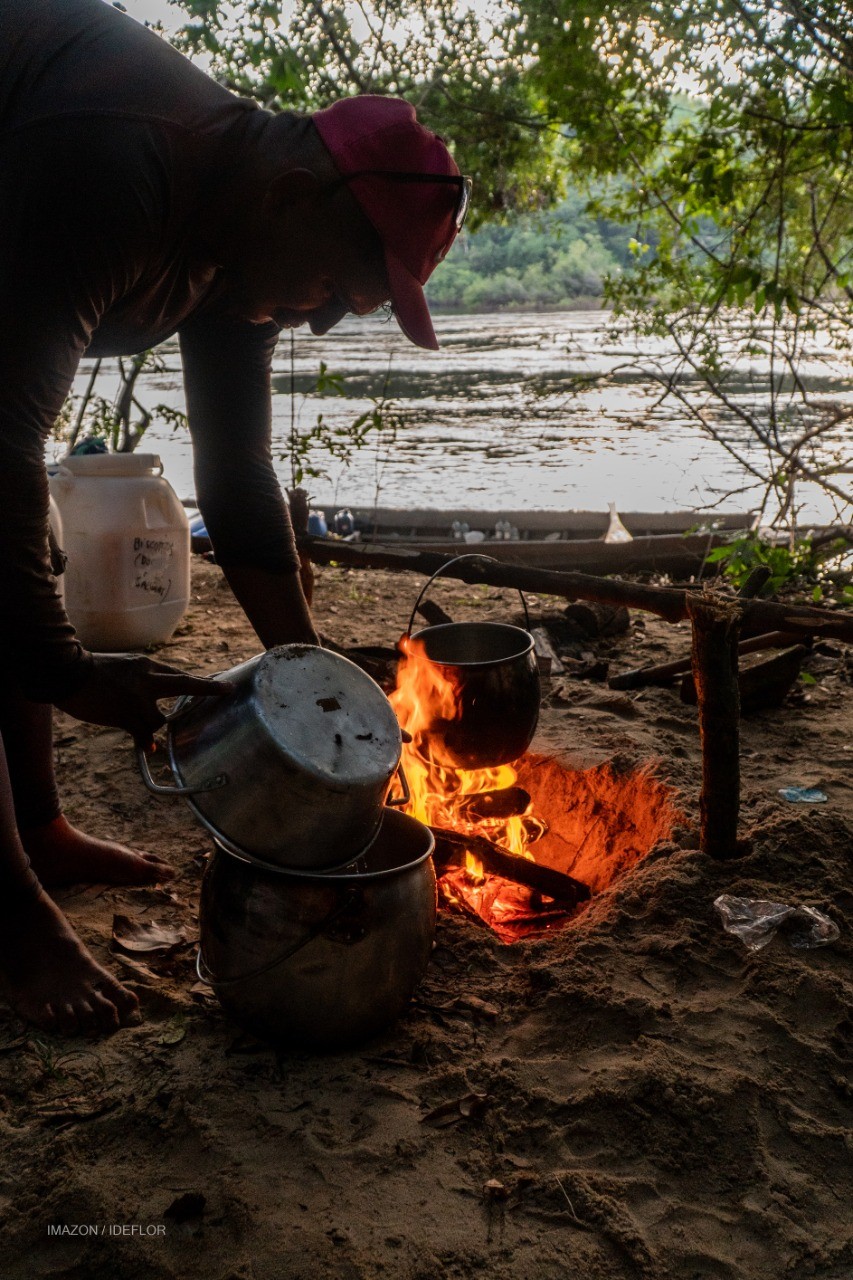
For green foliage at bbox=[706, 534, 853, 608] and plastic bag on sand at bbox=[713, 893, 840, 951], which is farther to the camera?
green foliage at bbox=[706, 534, 853, 608]

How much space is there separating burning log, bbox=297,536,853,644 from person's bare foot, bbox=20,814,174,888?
5.32 feet

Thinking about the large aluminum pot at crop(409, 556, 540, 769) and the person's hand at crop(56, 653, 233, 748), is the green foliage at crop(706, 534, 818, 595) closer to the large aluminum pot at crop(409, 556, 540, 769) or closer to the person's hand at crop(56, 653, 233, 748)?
the large aluminum pot at crop(409, 556, 540, 769)

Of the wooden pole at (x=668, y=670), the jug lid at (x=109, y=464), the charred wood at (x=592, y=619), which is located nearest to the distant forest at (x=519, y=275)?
the charred wood at (x=592, y=619)

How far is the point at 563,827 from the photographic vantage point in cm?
362

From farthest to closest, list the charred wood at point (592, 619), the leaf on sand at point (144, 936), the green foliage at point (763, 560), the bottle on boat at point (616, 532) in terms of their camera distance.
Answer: the bottle on boat at point (616, 532) < the charred wood at point (592, 619) < the green foliage at point (763, 560) < the leaf on sand at point (144, 936)

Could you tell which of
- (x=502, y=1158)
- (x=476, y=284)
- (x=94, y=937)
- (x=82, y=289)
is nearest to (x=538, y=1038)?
(x=502, y=1158)

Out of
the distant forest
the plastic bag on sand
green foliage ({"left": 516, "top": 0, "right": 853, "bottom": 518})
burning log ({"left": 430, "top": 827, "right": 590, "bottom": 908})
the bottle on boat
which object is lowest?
burning log ({"left": 430, "top": 827, "right": 590, "bottom": 908})

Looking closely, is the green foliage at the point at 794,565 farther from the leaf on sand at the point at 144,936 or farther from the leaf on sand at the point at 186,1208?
the leaf on sand at the point at 186,1208

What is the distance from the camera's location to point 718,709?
2.80 meters

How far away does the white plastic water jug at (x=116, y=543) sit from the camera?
4.73 meters

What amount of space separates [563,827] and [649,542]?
429cm

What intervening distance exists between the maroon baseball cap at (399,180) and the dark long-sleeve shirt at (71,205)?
13 cm

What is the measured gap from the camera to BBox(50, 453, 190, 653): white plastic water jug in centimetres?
473

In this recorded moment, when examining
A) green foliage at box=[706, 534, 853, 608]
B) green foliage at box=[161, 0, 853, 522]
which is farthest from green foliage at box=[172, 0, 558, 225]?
green foliage at box=[706, 534, 853, 608]
